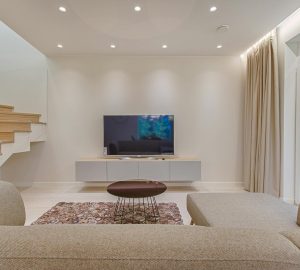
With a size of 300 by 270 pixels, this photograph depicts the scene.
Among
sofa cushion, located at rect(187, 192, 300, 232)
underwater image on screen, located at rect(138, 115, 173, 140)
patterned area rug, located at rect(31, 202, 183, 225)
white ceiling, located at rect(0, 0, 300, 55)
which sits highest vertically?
white ceiling, located at rect(0, 0, 300, 55)

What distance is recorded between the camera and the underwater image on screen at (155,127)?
4160mm

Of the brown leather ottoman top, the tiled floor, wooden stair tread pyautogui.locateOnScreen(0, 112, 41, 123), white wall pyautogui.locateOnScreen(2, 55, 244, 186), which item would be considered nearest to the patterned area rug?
the tiled floor

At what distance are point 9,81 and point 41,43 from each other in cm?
117

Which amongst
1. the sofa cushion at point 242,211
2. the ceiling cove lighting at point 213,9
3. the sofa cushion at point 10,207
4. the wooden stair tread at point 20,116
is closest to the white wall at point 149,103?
the wooden stair tread at point 20,116

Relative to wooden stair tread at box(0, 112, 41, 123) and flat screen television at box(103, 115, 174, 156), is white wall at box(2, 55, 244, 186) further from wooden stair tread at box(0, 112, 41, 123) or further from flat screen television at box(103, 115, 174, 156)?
wooden stair tread at box(0, 112, 41, 123)

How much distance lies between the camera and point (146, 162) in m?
3.94

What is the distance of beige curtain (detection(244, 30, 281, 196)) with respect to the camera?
3.33 meters

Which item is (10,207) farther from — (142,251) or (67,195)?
(67,195)

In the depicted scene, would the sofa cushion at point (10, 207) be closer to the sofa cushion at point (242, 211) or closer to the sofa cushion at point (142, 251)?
the sofa cushion at point (142, 251)

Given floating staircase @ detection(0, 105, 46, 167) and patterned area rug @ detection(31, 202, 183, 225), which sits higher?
floating staircase @ detection(0, 105, 46, 167)

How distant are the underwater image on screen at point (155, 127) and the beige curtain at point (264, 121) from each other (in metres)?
1.49

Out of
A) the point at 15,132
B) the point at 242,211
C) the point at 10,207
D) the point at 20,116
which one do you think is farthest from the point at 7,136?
the point at 242,211

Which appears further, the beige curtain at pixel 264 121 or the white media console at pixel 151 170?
the white media console at pixel 151 170

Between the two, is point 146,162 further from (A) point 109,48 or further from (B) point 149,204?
(A) point 109,48
